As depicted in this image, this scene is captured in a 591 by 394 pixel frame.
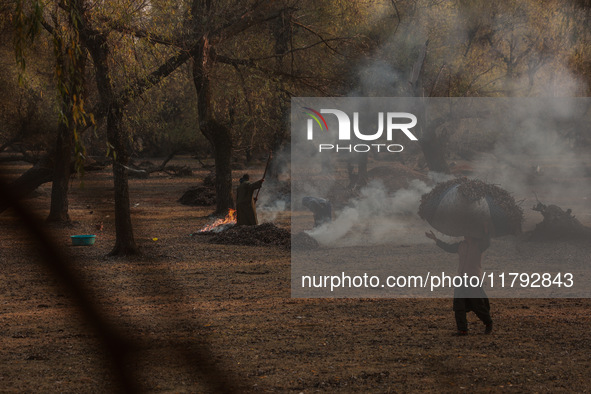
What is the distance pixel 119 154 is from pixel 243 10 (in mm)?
6176

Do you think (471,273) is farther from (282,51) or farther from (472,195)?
(282,51)

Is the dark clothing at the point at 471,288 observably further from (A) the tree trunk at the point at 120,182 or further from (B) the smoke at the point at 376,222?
(B) the smoke at the point at 376,222

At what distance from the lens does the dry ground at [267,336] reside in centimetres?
675

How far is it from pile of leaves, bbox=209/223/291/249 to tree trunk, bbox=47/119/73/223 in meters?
4.53

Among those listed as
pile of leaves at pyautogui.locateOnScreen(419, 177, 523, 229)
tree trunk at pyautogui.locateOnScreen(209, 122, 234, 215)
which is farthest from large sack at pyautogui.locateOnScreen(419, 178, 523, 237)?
tree trunk at pyautogui.locateOnScreen(209, 122, 234, 215)

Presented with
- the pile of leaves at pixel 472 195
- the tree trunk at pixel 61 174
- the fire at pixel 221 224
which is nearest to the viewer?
the pile of leaves at pixel 472 195

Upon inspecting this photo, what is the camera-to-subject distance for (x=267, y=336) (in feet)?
27.9

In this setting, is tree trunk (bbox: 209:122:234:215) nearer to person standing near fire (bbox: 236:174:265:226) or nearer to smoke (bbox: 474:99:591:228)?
person standing near fire (bbox: 236:174:265:226)

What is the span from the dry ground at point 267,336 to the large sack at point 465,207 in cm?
120

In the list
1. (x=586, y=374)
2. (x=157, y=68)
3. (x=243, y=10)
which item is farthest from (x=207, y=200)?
(x=586, y=374)

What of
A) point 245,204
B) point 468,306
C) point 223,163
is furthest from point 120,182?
point 468,306

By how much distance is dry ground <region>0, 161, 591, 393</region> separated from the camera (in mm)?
6754

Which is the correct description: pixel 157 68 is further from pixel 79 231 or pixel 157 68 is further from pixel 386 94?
pixel 386 94

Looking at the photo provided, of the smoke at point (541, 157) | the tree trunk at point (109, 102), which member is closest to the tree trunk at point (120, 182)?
the tree trunk at point (109, 102)
